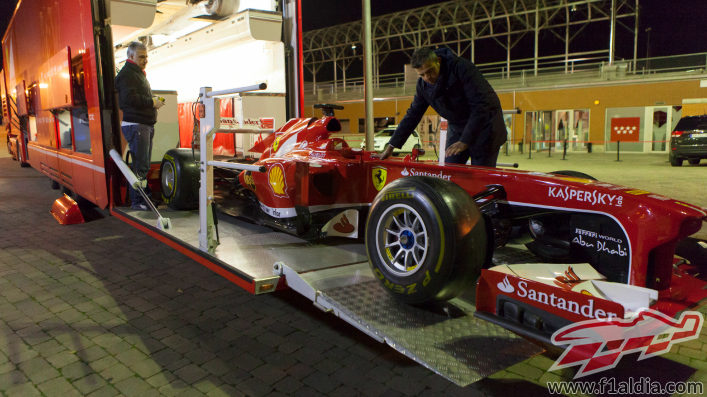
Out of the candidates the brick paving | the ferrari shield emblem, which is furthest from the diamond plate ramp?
the ferrari shield emblem

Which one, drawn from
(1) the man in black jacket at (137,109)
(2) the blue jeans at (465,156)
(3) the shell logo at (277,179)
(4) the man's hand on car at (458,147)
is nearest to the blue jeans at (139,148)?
(1) the man in black jacket at (137,109)

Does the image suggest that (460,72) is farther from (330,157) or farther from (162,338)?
(162,338)

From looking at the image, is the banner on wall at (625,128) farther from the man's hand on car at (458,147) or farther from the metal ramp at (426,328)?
the metal ramp at (426,328)

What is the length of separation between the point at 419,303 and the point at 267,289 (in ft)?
3.12

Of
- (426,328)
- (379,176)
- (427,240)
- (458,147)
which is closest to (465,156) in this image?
(458,147)

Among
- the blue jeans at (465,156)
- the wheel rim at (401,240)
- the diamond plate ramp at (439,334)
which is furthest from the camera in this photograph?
the blue jeans at (465,156)

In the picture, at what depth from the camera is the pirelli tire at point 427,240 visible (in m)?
2.51

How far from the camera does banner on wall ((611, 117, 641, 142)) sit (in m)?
22.5

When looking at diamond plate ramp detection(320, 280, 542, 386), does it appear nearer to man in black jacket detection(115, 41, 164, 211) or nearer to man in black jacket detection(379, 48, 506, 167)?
man in black jacket detection(379, 48, 506, 167)

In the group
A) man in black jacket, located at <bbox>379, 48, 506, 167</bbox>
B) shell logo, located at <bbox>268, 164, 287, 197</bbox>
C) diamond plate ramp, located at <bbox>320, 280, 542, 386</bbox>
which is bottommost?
diamond plate ramp, located at <bbox>320, 280, 542, 386</bbox>

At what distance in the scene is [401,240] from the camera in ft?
9.21

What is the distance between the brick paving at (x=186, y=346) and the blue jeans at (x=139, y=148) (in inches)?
39.0

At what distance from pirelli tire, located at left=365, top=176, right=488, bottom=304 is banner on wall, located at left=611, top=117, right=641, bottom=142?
2284cm

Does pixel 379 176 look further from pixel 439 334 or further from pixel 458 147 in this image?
pixel 439 334
